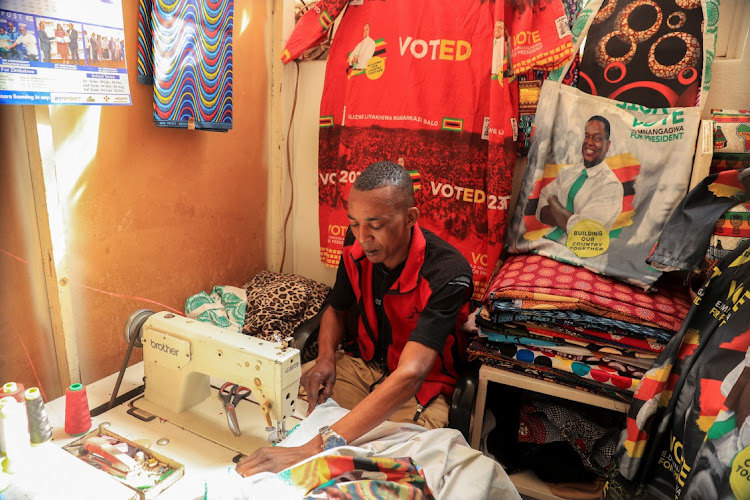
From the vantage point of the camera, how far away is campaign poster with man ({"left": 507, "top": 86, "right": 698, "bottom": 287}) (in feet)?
5.35

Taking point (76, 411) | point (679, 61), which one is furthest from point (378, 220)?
point (679, 61)

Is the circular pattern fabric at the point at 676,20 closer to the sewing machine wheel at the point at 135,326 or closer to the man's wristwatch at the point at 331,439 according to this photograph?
the man's wristwatch at the point at 331,439

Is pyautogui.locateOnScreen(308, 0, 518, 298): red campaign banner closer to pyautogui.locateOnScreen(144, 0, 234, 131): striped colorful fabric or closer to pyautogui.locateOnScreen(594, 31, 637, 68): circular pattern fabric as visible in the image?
pyautogui.locateOnScreen(594, 31, 637, 68): circular pattern fabric

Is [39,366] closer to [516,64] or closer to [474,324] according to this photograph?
[474,324]

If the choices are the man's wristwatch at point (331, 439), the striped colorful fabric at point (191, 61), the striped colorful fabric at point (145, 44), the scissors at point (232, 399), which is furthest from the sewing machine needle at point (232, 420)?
the striped colorful fabric at point (145, 44)

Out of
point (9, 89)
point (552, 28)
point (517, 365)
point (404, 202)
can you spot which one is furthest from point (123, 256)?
point (552, 28)

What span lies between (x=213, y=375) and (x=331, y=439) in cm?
34

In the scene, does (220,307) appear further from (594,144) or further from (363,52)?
(594,144)

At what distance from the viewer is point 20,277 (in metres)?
1.43

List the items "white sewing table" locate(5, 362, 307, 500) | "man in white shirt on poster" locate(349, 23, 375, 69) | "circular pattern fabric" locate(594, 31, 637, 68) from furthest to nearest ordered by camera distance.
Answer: "man in white shirt on poster" locate(349, 23, 375, 69) → "circular pattern fabric" locate(594, 31, 637, 68) → "white sewing table" locate(5, 362, 307, 500)

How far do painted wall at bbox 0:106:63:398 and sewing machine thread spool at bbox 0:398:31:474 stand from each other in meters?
0.61

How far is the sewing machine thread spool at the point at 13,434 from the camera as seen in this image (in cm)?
94

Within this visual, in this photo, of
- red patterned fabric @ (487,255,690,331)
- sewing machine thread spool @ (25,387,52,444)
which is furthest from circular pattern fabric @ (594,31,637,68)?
sewing machine thread spool @ (25,387,52,444)

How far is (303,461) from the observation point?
1.02 metres
